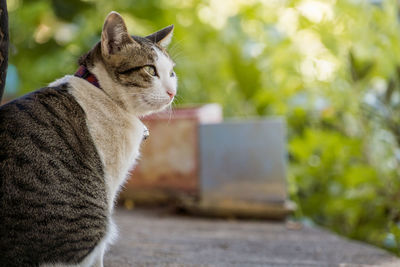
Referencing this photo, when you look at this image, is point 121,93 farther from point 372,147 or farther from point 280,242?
point 372,147

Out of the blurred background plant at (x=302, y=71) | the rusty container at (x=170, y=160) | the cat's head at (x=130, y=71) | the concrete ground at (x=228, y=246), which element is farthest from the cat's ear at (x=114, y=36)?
the rusty container at (x=170, y=160)

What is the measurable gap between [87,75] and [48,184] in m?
0.36

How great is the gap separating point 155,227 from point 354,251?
92cm

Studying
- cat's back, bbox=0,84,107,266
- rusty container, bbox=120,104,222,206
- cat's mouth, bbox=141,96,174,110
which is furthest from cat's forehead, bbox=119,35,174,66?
rusty container, bbox=120,104,222,206

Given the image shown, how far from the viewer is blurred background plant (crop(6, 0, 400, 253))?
224cm

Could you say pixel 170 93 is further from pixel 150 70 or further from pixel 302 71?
pixel 302 71

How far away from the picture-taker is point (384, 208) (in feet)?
7.51

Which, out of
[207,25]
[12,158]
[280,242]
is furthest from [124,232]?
[207,25]

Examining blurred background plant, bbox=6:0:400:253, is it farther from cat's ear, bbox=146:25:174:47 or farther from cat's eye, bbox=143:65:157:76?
cat's eye, bbox=143:65:157:76

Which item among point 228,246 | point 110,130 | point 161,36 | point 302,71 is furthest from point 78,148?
point 302,71

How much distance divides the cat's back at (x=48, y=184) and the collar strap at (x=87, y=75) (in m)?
0.10

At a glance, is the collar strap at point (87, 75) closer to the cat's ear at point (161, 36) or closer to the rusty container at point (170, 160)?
the cat's ear at point (161, 36)

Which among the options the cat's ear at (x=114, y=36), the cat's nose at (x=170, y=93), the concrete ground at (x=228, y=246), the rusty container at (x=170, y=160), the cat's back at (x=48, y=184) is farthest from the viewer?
the rusty container at (x=170, y=160)

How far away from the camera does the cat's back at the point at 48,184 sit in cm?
87
